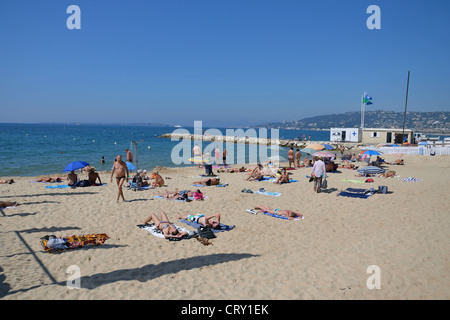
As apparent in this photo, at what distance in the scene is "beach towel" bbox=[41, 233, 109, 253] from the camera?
566 centimetres

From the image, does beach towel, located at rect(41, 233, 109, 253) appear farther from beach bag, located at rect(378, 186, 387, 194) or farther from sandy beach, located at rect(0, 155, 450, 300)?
beach bag, located at rect(378, 186, 387, 194)

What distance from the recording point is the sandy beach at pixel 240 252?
4367 millimetres

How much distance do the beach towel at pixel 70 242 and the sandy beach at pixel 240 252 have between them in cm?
14

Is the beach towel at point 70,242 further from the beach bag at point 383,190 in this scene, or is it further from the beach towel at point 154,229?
the beach bag at point 383,190

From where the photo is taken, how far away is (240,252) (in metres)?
5.86

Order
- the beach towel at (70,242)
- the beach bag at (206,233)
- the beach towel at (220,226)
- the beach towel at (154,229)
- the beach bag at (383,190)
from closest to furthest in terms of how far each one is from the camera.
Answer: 1. the beach towel at (70,242)
2. the beach bag at (206,233)
3. the beach towel at (154,229)
4. the beach towel at (220,226)
5. the beach bag at (383,190)

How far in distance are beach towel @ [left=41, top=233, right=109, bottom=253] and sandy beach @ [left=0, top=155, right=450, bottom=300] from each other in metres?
0.14

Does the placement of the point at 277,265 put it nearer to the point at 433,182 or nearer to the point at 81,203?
the point at 81,203

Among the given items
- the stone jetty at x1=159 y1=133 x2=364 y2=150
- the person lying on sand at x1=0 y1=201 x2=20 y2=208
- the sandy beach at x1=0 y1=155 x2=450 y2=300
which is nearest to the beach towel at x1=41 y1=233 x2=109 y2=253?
the sandy beach at x1=0 y1=155 x2=450 y2=300

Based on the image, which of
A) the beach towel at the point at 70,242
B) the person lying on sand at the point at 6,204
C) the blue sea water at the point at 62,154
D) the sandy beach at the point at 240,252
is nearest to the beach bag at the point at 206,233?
the sandy beach at the point at 240,252

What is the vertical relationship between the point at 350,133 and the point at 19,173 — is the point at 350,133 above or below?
above
